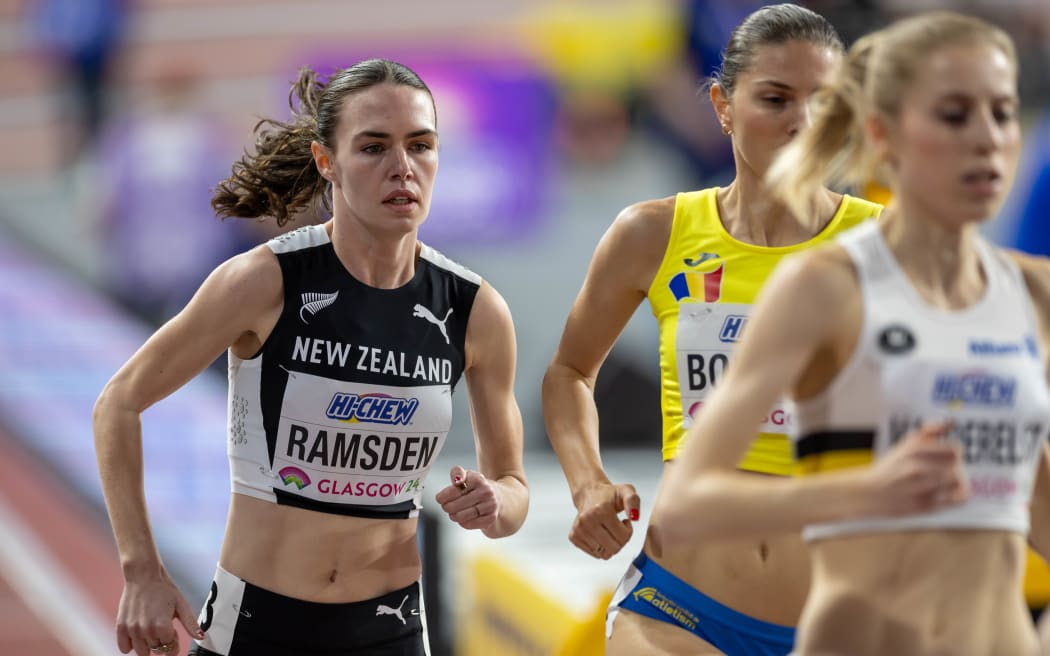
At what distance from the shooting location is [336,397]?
3242mm

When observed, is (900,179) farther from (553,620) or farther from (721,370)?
(553,620)

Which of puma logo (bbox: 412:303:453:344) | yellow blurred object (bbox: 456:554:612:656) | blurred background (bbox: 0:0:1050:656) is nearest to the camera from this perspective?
puma logo (bbox: 412:303:453:344)

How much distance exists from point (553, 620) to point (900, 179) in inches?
113

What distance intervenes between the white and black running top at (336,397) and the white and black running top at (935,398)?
1.30 m

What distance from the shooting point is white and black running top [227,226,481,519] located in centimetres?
324

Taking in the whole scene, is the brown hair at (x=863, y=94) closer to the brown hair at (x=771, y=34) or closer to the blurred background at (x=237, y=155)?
the brown hair at (x=771, y=34)

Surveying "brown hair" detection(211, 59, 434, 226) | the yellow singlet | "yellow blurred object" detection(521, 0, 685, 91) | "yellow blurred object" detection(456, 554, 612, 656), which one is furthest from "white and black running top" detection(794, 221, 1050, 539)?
"yellow blurred object" detection(521, 0, 685, 91)

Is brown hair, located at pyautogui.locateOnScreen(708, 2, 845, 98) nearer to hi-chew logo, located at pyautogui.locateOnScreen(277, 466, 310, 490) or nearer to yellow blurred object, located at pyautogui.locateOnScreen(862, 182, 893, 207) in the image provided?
yellow blurred object, located at pyautogui.locateOnScreen(862, 182, 893, 207)

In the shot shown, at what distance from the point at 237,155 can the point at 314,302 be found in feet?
25.9

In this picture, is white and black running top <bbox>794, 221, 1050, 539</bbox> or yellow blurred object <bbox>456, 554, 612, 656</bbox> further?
yellow blurred object <bbox>456, 554, 612, 656</bbox>

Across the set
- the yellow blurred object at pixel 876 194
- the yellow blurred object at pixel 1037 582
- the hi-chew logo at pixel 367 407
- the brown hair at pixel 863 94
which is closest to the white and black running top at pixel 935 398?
the brown hair at pixel 863 94

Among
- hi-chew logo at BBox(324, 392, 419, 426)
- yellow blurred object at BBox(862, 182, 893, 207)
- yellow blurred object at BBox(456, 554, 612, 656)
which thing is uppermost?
yellow blurred object at BBox(862, 182, 893, 207)

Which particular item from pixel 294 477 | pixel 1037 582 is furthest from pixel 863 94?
pixel 1037 582

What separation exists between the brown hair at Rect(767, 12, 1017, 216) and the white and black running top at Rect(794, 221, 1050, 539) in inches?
8.7
